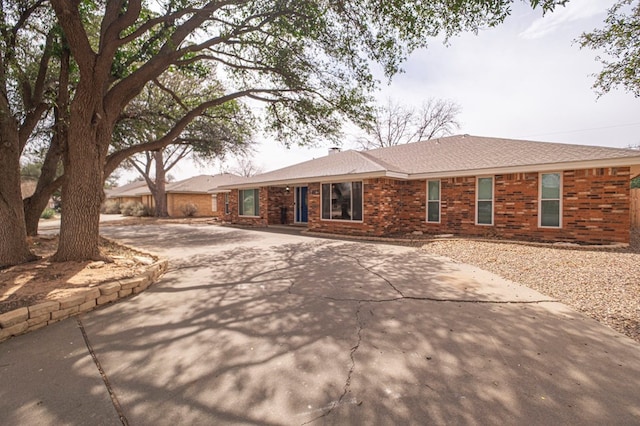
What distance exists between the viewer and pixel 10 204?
5.64 meters

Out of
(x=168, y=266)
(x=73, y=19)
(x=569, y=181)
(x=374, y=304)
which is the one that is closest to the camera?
(x=374, y=304)

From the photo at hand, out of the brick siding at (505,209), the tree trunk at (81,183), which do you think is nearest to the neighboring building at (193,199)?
the brick siding at (505,209)

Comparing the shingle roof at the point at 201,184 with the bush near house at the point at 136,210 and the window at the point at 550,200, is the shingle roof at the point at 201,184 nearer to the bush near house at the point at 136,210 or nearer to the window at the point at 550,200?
the bush near house at the point at 136,210

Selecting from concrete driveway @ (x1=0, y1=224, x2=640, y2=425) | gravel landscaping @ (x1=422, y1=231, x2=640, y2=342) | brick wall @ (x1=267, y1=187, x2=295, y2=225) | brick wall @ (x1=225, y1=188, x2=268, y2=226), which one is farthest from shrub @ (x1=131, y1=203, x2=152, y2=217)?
gravel landscaping @ (x1=422, y1=231, x2=640, y2=342)

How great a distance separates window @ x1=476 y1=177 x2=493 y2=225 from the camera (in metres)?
10.2

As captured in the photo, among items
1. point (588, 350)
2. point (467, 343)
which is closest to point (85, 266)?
point (467, 343)

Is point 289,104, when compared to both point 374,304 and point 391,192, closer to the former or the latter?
point 391,192

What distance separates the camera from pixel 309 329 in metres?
3.41

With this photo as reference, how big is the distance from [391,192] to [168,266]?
802cm

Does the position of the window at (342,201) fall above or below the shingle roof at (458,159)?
below

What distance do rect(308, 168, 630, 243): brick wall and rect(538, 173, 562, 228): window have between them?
0.14 m

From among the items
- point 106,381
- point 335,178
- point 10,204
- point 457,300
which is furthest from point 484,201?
point 10,204

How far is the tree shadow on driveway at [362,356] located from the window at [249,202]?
11870mm

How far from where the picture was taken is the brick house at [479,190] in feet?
27.4
